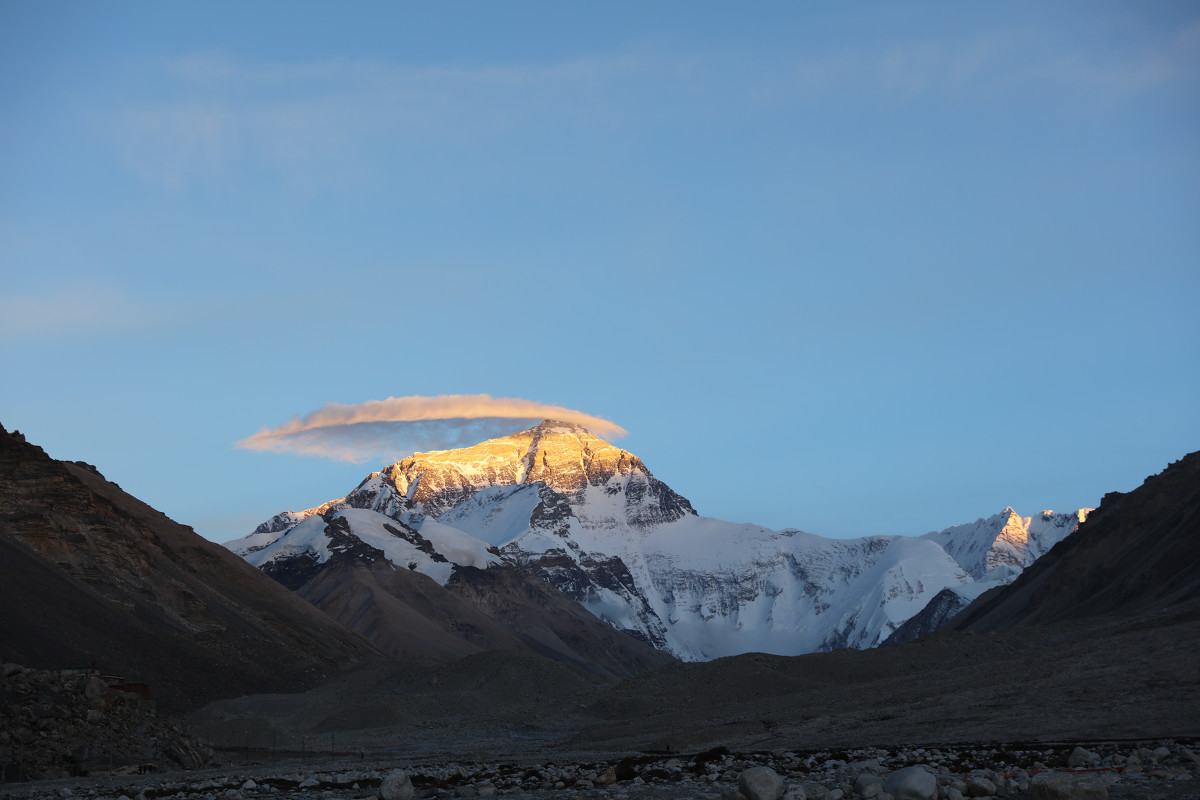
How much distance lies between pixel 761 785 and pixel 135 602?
105 meters

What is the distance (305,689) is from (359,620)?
8363 centimetres

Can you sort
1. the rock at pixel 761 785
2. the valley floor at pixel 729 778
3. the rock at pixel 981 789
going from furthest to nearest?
the valley floor at pixel 729 778, the rock at pixel 981 789, the rock at pixel 761 785

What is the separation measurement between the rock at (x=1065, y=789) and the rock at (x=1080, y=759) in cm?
870

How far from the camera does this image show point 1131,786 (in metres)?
21.9

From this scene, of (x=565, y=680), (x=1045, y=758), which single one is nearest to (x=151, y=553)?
(x=565, y=680)

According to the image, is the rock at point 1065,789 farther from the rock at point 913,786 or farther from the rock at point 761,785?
the rock at point 761,785

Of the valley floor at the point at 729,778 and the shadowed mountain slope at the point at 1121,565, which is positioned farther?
the shadowed mountain slope at the point at 1121,565

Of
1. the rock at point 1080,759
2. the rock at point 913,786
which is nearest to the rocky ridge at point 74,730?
the rock at point 913,786

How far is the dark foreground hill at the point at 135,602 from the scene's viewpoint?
92.6 metres

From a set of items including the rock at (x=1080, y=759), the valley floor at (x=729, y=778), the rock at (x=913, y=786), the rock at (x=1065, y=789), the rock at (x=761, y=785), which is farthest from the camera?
the rock at (x=1080, y=759)

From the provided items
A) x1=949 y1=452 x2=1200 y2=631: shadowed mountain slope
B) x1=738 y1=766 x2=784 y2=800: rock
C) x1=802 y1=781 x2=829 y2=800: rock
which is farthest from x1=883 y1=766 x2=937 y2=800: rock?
x1=949 y1=452 x2=1200 y2=631: shadowed mountain slope

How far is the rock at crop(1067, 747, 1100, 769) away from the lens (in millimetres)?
27062

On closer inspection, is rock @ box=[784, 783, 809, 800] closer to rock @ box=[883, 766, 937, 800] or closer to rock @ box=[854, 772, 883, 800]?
rock @ box=[854, 772, 883, 800]

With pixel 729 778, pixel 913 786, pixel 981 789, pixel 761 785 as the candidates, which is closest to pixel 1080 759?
pixel 729 778
